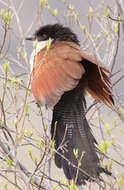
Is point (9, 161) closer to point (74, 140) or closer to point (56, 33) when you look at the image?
point (74, 140)

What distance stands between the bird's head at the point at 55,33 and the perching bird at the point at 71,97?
0.84ft

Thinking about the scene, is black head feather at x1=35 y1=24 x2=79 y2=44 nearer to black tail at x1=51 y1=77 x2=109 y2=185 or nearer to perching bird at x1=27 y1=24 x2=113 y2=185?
perching bird at x1=27 y1=24 x2=113 y2=185

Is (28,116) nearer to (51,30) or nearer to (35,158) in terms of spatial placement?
(35,158)

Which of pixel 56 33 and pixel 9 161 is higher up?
pixel 56 33

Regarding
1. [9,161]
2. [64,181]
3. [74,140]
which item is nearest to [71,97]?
[74,140]

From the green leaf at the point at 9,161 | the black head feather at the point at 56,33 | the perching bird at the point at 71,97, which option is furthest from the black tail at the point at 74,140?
the black head feather at the point at 56,33

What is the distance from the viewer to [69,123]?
6.07 ft

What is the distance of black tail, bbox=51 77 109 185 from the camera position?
1.69 meters

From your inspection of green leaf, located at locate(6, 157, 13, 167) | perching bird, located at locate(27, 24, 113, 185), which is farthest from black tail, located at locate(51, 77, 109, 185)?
green leaf, located at locate(6, 157, 13, 167)

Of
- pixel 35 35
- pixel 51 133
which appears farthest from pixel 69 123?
pixel 35 35

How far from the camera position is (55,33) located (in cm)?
246

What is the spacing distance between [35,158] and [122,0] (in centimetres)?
71

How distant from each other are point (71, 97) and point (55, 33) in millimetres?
636

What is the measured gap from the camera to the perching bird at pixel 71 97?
5.65ft
